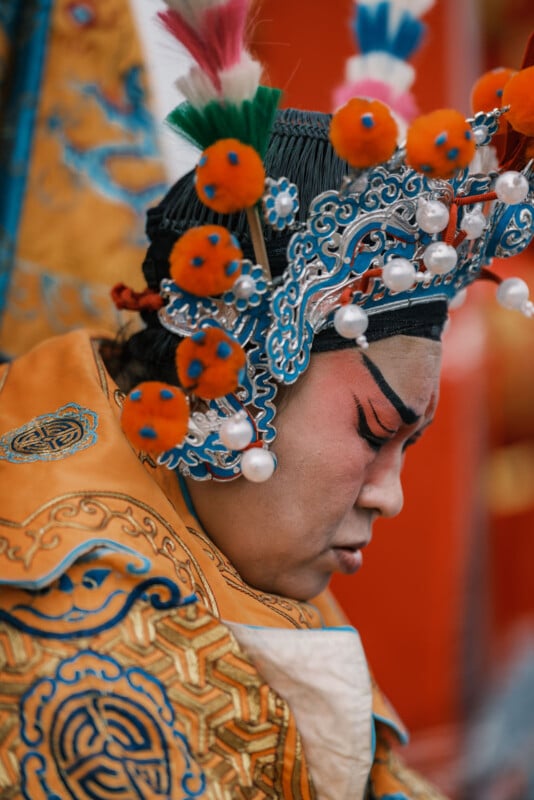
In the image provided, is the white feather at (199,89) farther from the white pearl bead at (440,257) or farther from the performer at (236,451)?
the white pearl bead at (440,257)

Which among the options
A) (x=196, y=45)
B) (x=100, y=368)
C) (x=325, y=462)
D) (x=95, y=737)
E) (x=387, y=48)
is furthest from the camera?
(x=387, y=48)

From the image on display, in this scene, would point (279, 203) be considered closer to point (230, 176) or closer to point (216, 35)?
point (230, 176)

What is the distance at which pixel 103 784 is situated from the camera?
1.03m

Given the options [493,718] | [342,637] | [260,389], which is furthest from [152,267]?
[493,718]

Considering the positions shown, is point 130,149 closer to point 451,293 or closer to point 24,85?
point 24,85

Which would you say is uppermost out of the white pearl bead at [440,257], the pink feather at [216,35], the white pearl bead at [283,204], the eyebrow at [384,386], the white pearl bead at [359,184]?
the pink feather at [216,35]

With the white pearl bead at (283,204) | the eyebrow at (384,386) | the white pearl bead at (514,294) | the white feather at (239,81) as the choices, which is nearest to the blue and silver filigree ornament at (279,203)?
the white pearl bead at (283,204)

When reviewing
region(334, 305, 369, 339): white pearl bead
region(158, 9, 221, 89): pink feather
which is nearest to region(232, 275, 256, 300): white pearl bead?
region(334, 305, 369, 339): white pearl bead

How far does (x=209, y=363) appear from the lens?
43.7 inches

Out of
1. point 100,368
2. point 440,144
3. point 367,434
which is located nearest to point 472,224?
point 440,144

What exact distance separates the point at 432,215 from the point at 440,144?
0.12 meters

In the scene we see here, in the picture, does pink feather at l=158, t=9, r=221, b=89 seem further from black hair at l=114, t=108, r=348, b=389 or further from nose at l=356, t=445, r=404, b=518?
nose at l=356, t=445, r=404, b=518

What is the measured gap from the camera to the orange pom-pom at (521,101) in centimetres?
116

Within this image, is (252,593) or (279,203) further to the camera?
(252,593)
